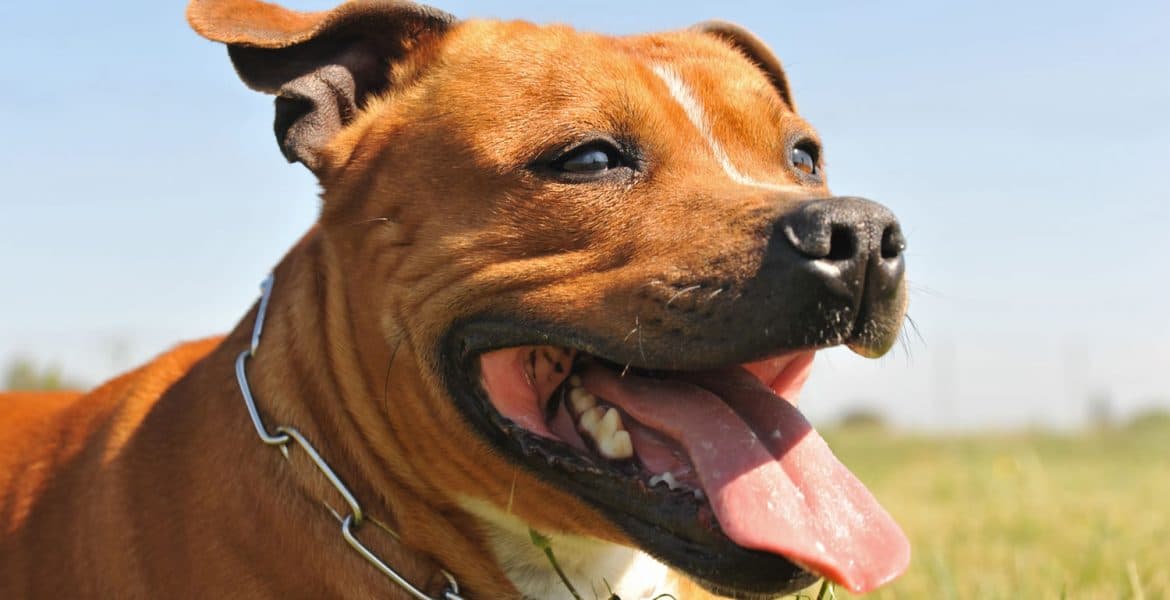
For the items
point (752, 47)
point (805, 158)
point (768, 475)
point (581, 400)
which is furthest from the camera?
point (752, 47)

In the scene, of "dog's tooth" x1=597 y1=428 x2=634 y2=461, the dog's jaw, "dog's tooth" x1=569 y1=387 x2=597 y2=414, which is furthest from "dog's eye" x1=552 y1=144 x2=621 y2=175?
the dog's jaw

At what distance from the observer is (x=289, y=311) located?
3.84m

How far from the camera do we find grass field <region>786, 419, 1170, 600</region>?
459 centimetres

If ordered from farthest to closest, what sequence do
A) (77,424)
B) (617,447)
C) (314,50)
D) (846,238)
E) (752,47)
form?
1. (752,47)
2. (77,424)
3. (314,50)
4. (617,447)
5. (846,238)

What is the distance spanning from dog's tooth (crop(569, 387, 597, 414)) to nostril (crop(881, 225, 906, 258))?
0.91 m

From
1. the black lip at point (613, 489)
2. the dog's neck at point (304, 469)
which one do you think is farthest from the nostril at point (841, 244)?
the dog's neck at point (304, 469)

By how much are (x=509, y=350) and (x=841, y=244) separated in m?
1.00

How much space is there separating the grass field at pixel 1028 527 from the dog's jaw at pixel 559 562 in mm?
1244

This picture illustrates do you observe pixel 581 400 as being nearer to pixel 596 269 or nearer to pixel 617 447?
pixel 617 447

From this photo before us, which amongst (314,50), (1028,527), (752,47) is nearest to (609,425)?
(314,50)

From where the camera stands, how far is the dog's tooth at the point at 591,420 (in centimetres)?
332

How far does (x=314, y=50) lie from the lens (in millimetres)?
3848

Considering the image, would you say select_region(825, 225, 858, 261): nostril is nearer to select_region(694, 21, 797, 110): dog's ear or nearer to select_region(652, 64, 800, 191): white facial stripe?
select_region(652, 64, 800, 191): white facial stripe

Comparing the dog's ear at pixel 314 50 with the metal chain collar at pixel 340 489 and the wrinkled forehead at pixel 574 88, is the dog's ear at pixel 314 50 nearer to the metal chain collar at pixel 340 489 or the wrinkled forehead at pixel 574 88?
the wrinkled forehead at pixel 574 88
